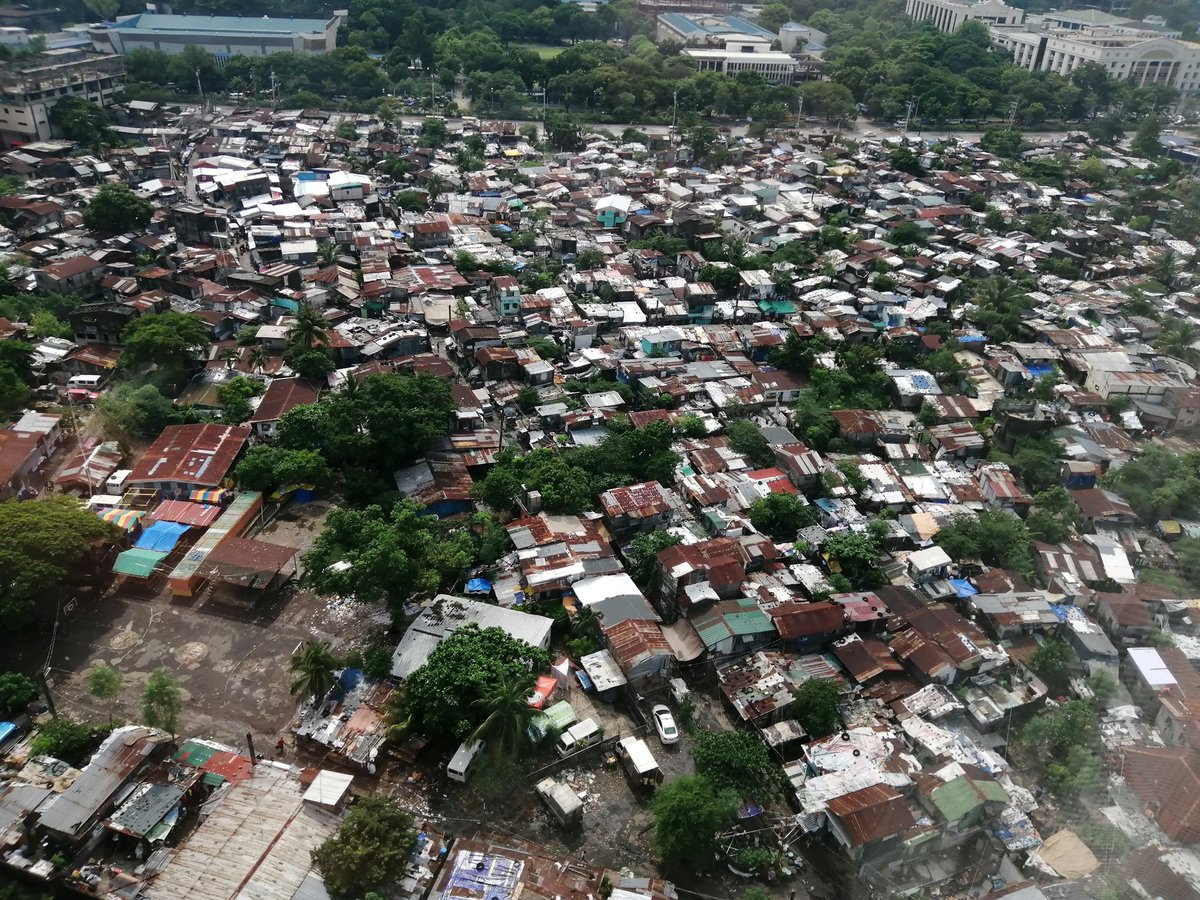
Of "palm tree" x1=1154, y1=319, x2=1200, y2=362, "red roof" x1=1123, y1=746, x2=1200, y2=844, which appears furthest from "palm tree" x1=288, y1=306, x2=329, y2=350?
"palm tree" x1=1154, y1=319, x2=1200, y2=362

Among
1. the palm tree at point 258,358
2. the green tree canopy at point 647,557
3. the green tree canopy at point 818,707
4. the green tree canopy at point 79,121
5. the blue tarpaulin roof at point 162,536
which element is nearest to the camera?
the green tree canopy at point 818,707

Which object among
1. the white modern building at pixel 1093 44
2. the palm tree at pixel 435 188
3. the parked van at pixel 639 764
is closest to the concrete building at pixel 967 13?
the white modern building at pixel 1093 44

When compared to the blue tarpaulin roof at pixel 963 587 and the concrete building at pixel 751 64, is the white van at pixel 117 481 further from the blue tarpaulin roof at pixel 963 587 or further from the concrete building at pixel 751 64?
the concrete building at pixel 751 64

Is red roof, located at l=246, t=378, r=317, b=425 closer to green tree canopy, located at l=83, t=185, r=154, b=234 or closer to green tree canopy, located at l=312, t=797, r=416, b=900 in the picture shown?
green tree canopy, located at l=312, t=797, r=416, b=900

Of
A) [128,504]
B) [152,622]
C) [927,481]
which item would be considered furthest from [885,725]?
[128,504]

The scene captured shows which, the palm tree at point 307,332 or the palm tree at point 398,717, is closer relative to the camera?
the palm tree at point 398,717

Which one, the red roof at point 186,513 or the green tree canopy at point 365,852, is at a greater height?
the red roof at point 186,513
